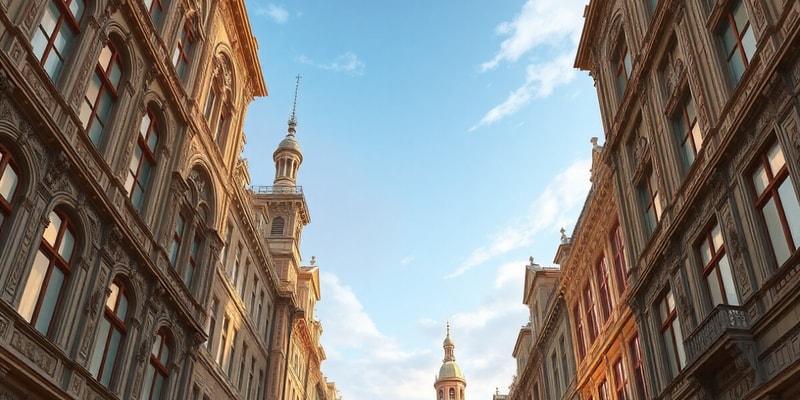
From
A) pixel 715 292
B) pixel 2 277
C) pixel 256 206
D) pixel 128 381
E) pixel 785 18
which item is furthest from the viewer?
pixel 256 206

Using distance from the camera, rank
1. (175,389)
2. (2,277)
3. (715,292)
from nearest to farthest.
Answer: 1. (2,277)
2. (715,292)
3. (175,389)

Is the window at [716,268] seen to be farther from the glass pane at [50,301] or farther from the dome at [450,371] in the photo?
the dome at [450,371]

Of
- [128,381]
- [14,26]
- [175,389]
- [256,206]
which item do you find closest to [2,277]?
[14,26]

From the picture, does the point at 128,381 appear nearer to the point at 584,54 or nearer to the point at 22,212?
the point at 22,212

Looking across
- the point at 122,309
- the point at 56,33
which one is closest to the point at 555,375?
the point at 122,309

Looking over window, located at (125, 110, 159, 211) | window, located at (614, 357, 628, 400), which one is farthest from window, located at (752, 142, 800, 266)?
window, located at (125, 110, 159, 211)

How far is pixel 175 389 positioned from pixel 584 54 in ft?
79.8

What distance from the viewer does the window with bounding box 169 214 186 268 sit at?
25.6 metres

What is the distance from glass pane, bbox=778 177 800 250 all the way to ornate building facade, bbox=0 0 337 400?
56.4ft

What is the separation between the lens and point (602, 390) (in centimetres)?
3231

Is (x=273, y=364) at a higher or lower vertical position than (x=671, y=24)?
lower

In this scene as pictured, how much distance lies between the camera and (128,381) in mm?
20984

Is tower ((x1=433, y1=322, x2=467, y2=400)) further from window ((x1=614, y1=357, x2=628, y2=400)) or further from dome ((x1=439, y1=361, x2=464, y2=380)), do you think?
window ((x1=614, y1=357, x2=628, y2=400))

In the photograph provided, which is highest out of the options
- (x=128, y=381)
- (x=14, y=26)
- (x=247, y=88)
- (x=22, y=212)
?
(x=247, y=88)
